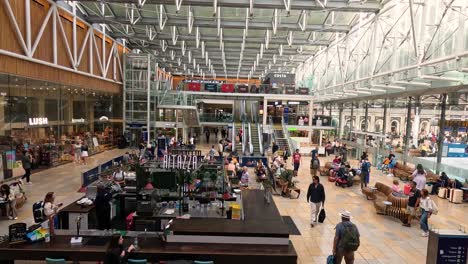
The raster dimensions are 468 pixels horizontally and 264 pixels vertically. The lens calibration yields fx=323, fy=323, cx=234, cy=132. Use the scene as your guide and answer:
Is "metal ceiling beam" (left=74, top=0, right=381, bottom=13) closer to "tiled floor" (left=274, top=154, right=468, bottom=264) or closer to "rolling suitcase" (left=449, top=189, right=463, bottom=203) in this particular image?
"tiled floor" (left=274, top=154, right=468, bottom=264)

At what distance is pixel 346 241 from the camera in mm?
6074

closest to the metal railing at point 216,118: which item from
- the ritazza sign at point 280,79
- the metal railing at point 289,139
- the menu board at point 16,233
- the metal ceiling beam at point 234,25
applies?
the metal railing at point 289,139

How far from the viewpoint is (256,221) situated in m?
6.71

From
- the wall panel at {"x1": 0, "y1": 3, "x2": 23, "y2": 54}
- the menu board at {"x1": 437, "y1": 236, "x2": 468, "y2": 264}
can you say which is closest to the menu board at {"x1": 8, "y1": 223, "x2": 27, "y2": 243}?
the menu board at {"x1": 437, "y1": 236, "x2": 468, "y2": 264}

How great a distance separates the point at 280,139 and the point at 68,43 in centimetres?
1763

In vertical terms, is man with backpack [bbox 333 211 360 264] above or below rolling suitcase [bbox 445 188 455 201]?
above

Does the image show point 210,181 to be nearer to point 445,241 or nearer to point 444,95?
point 445,241

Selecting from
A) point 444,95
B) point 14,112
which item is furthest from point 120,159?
point 444,95

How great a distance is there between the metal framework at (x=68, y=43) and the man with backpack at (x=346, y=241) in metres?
14.5

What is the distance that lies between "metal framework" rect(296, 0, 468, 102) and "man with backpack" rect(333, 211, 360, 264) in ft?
29.4

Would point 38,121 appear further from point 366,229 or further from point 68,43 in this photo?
point 366,229

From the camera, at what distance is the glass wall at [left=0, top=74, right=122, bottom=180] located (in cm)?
1447

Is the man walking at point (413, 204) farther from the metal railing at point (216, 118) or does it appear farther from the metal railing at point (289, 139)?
the metal railing at point (216, 118)

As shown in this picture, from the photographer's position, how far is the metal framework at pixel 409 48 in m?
13.4
